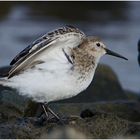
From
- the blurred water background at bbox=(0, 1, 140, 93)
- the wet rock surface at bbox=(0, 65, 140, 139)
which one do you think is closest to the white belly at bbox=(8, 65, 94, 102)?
the wet rock surface at bbox=(0, 65, 140, 139)

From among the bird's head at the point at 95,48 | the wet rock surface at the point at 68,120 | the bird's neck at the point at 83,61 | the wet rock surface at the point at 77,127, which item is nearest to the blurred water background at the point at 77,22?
the wet rock surface at the point at 68,120

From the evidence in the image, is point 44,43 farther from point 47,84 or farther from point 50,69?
point 47,84

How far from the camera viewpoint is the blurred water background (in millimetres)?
17141

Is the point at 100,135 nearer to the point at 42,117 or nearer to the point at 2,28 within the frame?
the point at 42,117

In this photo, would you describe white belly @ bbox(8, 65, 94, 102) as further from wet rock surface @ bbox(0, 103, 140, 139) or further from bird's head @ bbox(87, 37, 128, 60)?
bird's head @ bbox(87, 37, 128, 60)

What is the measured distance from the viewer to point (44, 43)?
333 inches

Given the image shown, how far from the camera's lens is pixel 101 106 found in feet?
33.9

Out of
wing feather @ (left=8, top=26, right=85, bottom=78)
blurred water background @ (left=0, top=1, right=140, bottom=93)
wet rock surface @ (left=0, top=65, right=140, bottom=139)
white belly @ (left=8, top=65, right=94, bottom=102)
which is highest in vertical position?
wing feather @ (left=8, top=26, right=85, bottom=78)

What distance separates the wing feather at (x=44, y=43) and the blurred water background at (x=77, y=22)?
24.2 ft

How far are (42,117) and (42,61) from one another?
0.63m

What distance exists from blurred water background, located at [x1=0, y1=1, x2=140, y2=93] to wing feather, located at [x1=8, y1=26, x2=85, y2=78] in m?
7.39

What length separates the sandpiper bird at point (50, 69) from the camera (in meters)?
8.52

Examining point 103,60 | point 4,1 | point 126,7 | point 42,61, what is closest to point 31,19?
point 4,1

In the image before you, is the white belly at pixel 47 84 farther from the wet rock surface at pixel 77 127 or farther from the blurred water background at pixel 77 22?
the blurred water background at pixel 77 22
